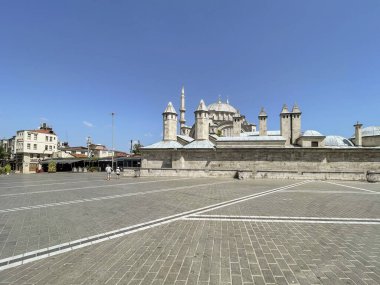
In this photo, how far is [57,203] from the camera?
936 centimetres

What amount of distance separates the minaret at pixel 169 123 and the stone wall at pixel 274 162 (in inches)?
135

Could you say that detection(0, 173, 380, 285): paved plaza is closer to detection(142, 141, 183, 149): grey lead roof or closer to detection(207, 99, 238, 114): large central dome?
detection(142, 141, 183, 149): grey lead roof

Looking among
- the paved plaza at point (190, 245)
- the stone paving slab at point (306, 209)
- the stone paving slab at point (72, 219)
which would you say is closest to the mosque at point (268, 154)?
the stone paving slab at point (306, 209)

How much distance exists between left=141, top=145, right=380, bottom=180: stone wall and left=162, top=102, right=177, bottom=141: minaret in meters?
3.44

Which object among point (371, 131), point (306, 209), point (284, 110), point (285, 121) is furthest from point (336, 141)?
point (306, 209)

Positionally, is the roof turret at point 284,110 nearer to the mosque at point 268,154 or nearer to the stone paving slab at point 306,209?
the mosque at point 268,154

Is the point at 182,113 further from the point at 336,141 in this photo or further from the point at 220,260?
the point at 220,260

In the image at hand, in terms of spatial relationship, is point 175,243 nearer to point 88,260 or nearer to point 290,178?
point 88,260

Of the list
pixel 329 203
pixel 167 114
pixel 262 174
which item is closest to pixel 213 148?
pixel 262 174

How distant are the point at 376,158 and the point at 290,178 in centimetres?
1105

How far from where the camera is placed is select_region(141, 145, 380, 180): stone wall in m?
23.1

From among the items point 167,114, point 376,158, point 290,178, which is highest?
point 167,114

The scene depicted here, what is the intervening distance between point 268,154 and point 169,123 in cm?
1441

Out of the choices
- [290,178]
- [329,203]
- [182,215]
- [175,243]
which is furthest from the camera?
[290,178]
